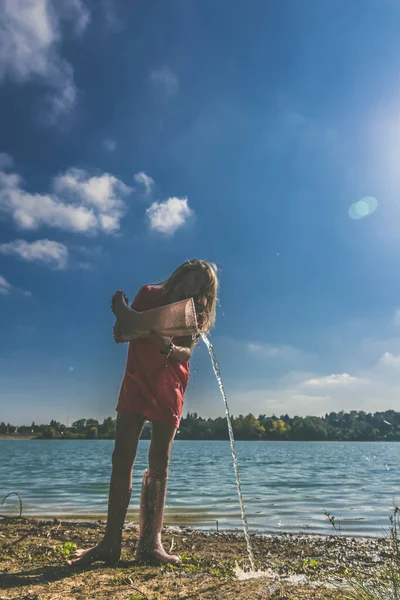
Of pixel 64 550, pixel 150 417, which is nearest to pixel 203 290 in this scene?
pixel 150 417

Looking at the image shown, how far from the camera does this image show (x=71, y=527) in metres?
5.24

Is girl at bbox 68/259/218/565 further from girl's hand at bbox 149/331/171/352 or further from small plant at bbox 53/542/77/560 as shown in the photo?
small plant at bbox 53/542/77/560

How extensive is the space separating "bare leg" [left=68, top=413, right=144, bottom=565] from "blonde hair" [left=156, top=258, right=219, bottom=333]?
898 millimetres

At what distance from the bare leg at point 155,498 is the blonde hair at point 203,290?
0.86m

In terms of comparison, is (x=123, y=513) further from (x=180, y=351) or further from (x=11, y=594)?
(x=180, y=351)

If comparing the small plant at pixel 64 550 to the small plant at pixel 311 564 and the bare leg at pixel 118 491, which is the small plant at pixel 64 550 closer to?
the bare leg at pixel 118 491

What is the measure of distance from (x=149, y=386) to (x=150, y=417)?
227mm

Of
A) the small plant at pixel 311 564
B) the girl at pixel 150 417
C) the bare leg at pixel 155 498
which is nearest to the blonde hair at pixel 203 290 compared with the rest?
the girl at pixel 150 417

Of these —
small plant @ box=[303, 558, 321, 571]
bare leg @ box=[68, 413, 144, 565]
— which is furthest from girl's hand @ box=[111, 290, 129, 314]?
small plant @ box=[303, 558, 321, 571]

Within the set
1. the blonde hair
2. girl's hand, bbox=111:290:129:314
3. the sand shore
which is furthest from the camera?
the blonde hair

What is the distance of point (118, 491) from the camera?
10.7 ft

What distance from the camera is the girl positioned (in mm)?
3227

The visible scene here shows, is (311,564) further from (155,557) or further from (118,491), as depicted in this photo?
(118,491)

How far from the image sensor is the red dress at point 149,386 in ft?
10.9
